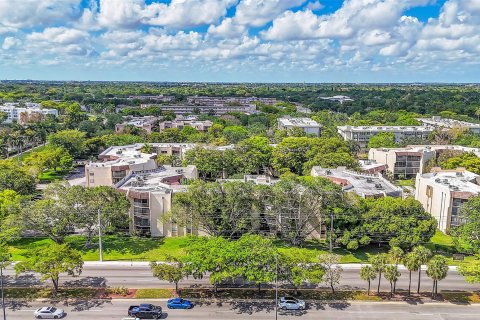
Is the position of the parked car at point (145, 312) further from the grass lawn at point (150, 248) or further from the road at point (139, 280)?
the grass lawn at point (150, 248)

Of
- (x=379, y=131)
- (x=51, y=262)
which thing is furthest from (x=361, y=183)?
(x=379, y=131)

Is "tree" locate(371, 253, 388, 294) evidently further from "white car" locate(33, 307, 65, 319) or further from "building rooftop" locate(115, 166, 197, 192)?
A: "white car" locate(33, 307, 65, 319)

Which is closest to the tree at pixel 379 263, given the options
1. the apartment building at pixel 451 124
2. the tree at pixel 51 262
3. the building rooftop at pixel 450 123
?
the tree at pixel 51 262

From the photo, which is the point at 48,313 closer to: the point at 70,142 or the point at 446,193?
the point at 446,193

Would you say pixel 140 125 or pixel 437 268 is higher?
pixel 140 125

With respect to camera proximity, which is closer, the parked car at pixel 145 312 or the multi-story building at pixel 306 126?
the parked car at pixel 145 312

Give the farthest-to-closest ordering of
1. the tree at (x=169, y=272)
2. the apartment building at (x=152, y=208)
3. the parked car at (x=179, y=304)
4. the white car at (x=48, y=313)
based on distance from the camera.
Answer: the apartment building at (x=152, y=208)
the tree at (x=169, y=272)
the parked car at (x=179, y=304)
the white car at (x=48, y=313)
